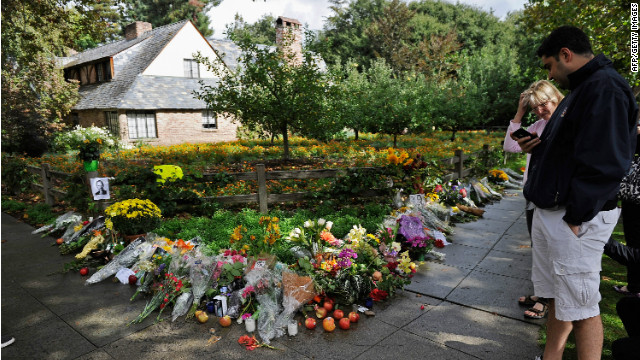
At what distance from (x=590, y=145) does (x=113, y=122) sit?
23.8 m

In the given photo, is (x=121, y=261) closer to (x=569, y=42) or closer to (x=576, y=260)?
(x=576, y=260)

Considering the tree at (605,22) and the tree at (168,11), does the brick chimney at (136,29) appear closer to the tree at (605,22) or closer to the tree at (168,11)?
the tree at (168,11)

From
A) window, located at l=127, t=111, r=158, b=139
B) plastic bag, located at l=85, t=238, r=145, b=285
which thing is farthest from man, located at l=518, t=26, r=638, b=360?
window, located at l=127, t=111, r=158, b=139

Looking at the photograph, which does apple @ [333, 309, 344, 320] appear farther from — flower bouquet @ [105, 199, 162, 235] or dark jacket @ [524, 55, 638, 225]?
flower bouquet @ [105, 199, 162, 235]

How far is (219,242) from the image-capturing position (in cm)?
482

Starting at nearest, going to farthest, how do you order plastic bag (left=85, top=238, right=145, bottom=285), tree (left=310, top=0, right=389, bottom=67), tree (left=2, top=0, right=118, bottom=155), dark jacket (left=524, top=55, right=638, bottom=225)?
dark jacket (left=524, top=55, right=638, bottom=225)
plastic bag (left=85, top=238, right=145, bottom=285)
tree (left=2, top=0, right=118, bottom=155)
tree (left=310, top=0, right=389, bottom=67)

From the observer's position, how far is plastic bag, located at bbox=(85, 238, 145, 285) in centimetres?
429

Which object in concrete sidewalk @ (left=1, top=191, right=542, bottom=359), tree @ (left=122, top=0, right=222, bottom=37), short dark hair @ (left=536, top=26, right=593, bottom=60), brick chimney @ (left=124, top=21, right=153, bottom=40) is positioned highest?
tree @ (left=122, top=0, right=222, bottom=37)

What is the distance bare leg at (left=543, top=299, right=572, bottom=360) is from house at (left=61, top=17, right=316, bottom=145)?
1940 cm

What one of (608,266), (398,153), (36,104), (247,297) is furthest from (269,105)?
(36,104)

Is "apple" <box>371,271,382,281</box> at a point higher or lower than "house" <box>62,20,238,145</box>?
lower

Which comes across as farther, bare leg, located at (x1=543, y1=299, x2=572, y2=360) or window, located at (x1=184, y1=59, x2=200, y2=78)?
window, located at (x1=184, y1=59, x2=200, y2=78)

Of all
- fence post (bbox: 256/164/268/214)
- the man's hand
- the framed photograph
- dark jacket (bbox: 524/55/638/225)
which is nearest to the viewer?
dark jacket (bbox: 524/55/638/225)

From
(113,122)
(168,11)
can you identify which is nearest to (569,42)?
(113,122)
